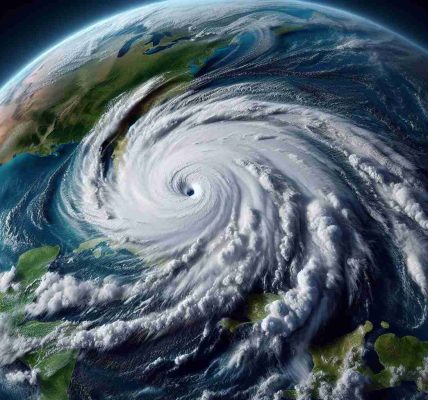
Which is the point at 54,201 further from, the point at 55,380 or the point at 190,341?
the point at 190,341

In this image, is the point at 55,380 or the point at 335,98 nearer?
the point at 55,380

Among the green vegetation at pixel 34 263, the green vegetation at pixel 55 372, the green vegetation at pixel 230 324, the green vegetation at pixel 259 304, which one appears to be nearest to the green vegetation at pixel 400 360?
the green vegetation at pixel 259 304

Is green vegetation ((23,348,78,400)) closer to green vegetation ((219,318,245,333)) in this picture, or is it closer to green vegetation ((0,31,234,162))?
green vegetation ((219,318,245,333))

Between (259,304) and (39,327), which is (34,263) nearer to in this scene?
(39,327)

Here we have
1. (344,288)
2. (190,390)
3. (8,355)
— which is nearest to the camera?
(190,390)

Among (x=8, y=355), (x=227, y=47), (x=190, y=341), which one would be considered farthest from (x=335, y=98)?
(x=8, y=355)

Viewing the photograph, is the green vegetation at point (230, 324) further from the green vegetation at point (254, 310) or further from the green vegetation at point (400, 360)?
the green vegetation at point (400, 360)

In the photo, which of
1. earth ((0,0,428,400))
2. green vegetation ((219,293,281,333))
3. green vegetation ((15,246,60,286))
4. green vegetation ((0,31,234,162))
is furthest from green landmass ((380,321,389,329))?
green vegetation ((0,31,234,162))
